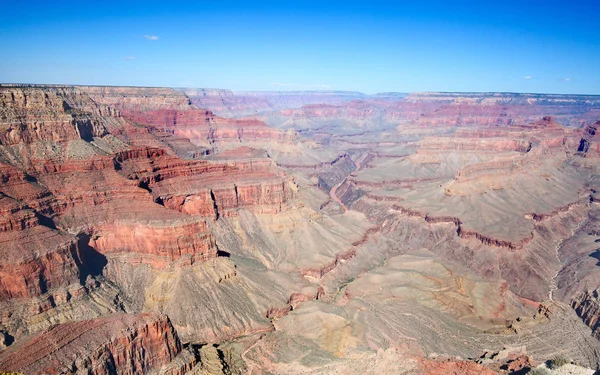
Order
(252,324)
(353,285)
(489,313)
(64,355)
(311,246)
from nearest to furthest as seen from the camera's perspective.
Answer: (64,355) < (252,324) < (489,313) < (353,285) < (311,246)

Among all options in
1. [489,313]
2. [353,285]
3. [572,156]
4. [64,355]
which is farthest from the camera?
[572,156]

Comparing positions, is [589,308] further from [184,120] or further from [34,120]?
[184,120]

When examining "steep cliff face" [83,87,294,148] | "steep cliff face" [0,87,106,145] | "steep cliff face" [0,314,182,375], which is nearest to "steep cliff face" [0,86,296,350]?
"steep cliff face" [0,87,106,145]

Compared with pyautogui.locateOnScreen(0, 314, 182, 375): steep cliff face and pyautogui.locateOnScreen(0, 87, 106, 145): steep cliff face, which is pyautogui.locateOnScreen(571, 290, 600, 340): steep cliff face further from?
pyautogui.locateOnScreen(0, 87, 106, 145): steep cliff face

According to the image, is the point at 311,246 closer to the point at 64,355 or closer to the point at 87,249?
the point at 87,249

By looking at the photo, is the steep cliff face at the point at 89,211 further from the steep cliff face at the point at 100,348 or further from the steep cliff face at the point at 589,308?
the steep cliff face at the point at 589,308

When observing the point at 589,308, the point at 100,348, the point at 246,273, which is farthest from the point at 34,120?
the point at 589,308

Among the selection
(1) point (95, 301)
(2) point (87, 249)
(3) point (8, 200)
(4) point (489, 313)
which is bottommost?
(4) point (489, 313)

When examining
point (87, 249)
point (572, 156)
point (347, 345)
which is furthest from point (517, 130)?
point (87, 249)

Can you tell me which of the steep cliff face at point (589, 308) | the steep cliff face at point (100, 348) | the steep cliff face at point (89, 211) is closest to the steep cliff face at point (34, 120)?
the steep cliff face at point (89, 211)
